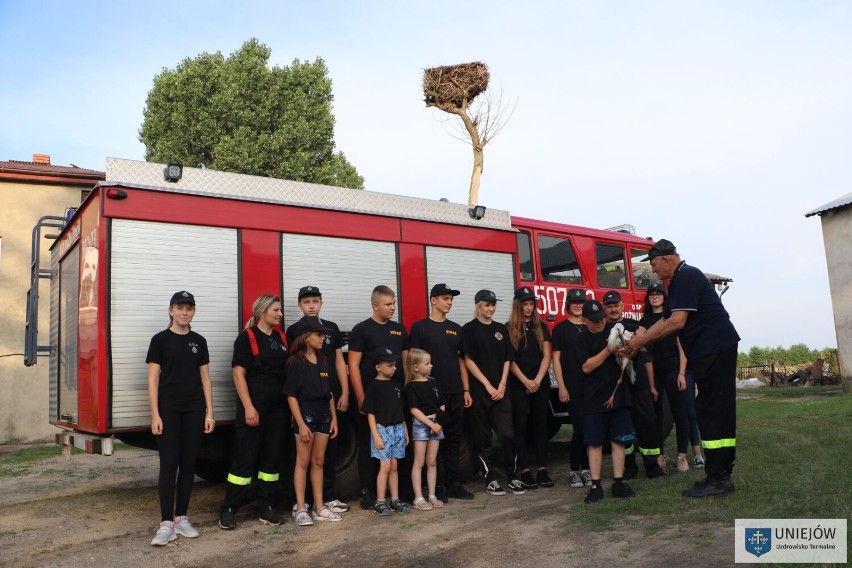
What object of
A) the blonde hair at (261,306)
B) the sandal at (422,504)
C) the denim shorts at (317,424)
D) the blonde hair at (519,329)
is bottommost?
the sandal at (422,504)

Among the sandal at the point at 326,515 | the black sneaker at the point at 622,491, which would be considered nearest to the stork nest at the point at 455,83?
the black sneaker at the point at 622,491

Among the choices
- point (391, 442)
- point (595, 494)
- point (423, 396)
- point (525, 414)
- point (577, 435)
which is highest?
point (423, 396)

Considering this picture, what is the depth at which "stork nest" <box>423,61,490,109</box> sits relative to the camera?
19922mm

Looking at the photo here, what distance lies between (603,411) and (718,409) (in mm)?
850

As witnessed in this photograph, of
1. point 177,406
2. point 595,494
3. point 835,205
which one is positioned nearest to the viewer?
point 177,406

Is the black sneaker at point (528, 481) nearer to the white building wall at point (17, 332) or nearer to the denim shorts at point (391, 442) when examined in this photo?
the denim shorts at point (391, 442)

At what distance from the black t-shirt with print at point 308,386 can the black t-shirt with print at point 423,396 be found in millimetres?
715

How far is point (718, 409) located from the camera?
5.37 meters

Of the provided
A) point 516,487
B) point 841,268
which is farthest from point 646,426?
point 841,268

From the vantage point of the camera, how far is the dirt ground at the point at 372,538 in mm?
4305

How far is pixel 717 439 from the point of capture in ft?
17.5

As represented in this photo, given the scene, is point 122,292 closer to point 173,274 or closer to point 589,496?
point 173,274

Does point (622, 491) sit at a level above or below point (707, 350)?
below

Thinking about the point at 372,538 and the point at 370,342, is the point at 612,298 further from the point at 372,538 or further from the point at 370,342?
the point at 372,538
